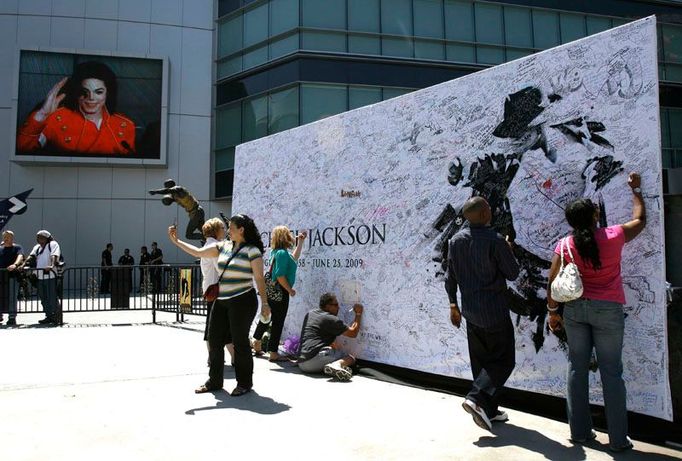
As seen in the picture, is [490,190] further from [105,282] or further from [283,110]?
[283,110]

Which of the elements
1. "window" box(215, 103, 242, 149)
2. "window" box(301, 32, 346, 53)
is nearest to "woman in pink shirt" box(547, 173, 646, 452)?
"window" box(301, 32, 346, 53)

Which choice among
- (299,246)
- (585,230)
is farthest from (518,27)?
(585,230)

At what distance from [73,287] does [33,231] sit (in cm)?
963

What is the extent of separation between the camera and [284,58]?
2136 cm

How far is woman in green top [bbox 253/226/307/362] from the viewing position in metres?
6.93

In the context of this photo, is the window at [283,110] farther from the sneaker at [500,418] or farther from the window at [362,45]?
the sneaker at [500,418]

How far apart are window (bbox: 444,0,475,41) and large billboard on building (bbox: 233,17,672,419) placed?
650 inches

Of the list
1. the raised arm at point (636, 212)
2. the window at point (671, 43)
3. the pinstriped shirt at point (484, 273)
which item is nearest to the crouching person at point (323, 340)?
the pinstriped shirt at point (484, 273)

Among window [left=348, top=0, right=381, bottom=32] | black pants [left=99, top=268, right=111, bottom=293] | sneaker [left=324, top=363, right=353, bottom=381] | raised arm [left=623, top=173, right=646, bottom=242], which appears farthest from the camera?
window [left=348, top=0, right=381, bottom=32]

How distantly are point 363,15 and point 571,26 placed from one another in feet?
30.2

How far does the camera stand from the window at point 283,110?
69.4 feet

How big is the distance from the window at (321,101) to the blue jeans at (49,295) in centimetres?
1207

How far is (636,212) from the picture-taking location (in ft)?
13.2

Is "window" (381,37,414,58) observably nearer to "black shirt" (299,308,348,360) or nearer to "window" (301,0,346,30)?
"window" (301,0,346,30)
